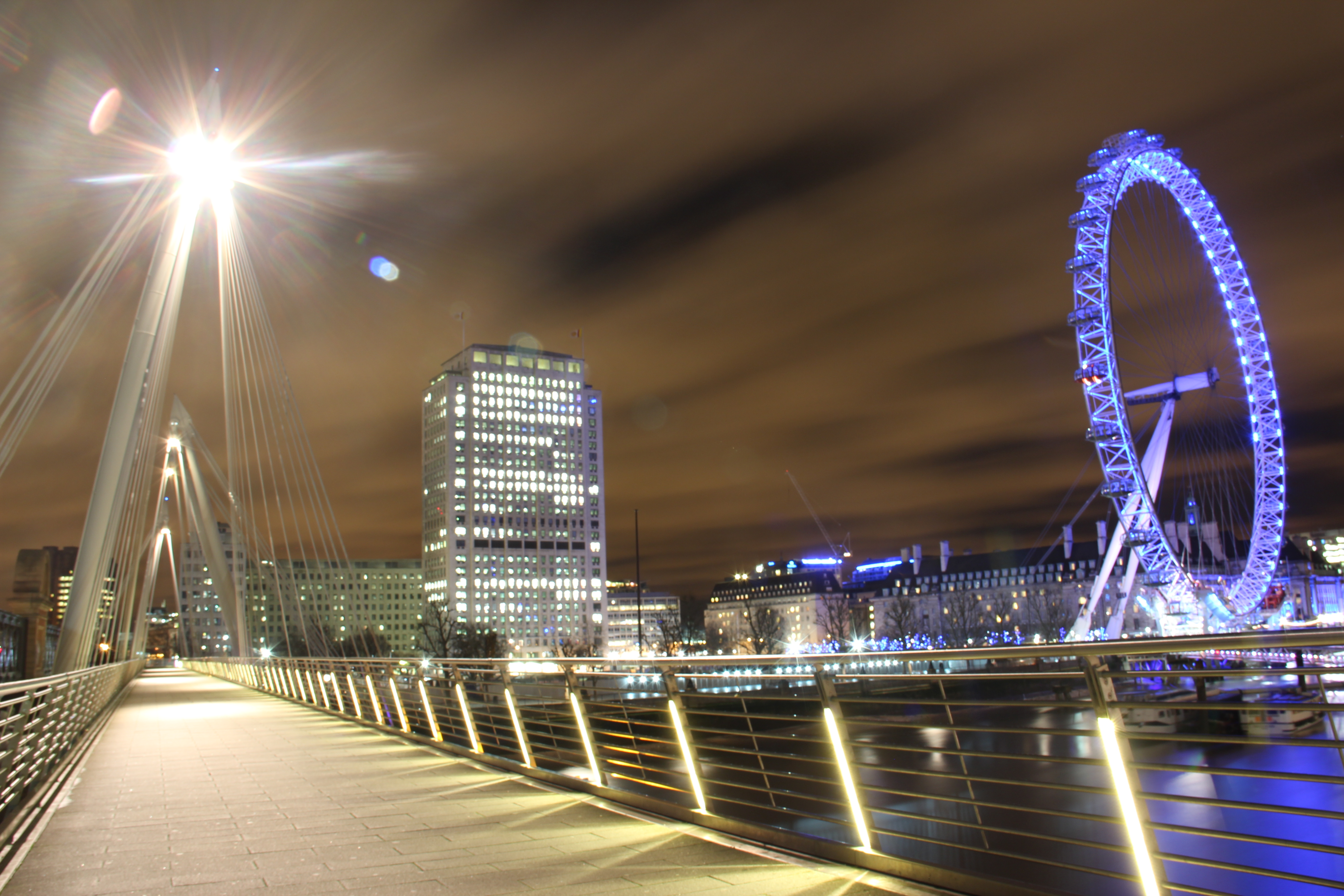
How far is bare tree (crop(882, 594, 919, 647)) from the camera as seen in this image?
396 ft

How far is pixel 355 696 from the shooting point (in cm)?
1902

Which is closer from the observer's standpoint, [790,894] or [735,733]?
[790,894]

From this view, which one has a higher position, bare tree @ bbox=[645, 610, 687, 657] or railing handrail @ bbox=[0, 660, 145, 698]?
bare tree @ bbox=[645, 610, 687, 657]

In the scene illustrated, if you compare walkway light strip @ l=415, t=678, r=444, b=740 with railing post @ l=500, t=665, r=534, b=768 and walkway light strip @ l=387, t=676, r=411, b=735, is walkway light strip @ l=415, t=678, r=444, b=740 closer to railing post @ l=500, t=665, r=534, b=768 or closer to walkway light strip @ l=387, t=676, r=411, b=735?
walkway light strip @ l=387, t=676, r=411, b=735

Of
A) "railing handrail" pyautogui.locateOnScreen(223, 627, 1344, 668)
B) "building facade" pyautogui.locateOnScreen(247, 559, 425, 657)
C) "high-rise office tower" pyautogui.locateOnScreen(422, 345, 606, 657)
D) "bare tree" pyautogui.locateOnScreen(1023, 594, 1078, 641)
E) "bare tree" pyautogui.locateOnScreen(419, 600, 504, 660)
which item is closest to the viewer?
"railing handrail" pyautogui.locateOnScreen(223, 627, 1344, 668)

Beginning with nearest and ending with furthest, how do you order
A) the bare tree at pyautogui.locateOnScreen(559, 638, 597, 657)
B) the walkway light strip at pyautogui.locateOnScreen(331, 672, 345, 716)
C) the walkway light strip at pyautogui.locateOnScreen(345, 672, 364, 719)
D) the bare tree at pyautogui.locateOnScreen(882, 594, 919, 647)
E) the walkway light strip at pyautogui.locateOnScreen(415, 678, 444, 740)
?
the walkway light strip at pyautogui.locateOnScreen(415, 678, 444, 740)
the walkway light strip at pyautogui.locateOnScreen(345, 672, 364, 719)
the walkway light strip at pyautogui.locateOnScreen(331, 672, 345, 716)
the bare tree at pyautogui.locateOnScreen(559, 638, 597, 657)
the bare tree at pyautogui.locateOnScreen(882, 594, 919, 647)

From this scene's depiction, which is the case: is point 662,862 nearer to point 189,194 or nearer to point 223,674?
point 189,194

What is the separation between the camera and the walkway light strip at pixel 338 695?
810 inches

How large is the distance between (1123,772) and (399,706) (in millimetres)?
13128

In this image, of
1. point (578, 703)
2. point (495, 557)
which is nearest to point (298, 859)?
point (578, 703)

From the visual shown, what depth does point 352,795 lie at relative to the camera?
9469 mm

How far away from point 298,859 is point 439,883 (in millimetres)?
1383

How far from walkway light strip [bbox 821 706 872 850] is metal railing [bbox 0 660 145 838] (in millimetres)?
5520

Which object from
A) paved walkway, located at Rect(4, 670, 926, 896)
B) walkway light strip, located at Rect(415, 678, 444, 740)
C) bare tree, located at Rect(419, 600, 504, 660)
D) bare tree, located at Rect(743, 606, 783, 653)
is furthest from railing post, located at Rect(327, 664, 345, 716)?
bare tree, located at Rect(743, 606, 783, 653)
